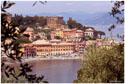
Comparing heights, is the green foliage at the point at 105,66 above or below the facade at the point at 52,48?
above

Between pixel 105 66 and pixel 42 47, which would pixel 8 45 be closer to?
pixel 105 66

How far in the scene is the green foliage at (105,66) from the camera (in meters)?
1.94

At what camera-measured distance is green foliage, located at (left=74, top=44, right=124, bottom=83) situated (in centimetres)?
194

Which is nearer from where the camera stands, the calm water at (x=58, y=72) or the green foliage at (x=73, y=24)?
the calm water at (x=58, y=72)

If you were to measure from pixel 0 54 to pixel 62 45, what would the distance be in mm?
31011

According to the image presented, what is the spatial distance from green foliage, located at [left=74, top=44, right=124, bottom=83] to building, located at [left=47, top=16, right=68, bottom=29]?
37.3 metres

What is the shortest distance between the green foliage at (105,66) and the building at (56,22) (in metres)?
37.3

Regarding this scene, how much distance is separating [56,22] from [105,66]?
128 feet

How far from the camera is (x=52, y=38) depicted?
114 feet

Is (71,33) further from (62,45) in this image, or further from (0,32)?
(0,32)

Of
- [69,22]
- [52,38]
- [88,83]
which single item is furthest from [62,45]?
[88,83]

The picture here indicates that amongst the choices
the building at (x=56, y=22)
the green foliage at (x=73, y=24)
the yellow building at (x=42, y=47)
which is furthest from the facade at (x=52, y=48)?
the green foliage at (x=73, y=24)

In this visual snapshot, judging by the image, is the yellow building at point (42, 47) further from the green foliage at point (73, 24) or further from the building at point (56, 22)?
the green foliage at point (73, 24)

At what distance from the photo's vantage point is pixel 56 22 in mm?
41062
